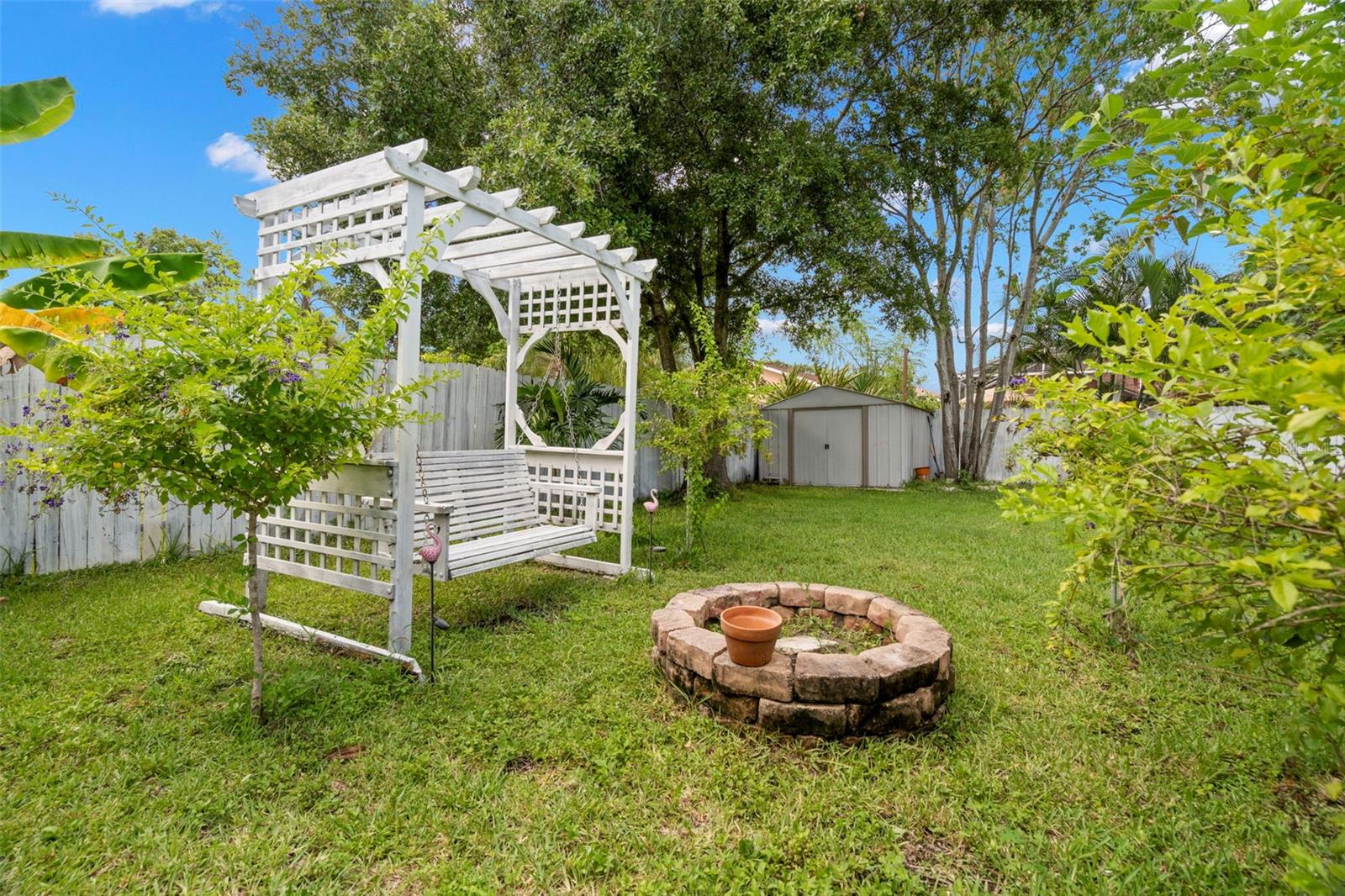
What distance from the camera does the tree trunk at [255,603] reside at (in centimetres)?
242

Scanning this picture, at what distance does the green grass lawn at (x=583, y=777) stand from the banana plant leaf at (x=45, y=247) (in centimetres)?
199

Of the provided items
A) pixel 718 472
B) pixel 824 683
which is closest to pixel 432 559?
pixel 824 683

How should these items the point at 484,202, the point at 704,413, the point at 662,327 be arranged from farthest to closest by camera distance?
the point at 662,327 → the point at 704,413 → the point at 484,202

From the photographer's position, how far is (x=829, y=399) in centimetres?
1206

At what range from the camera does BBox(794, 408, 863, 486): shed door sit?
39.0 ft

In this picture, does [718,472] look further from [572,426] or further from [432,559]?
[432,559]

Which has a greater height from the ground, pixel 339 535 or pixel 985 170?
pixel 985 170

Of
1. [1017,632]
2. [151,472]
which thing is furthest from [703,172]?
[151,472]

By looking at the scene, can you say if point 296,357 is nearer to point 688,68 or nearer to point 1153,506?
point 1153,506

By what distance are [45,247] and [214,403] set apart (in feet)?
7.67

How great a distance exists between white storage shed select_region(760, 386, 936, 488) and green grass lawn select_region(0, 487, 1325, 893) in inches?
331

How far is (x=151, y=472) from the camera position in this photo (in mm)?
2207

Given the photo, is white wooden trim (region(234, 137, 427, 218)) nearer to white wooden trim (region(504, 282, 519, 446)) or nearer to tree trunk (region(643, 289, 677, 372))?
white wooden trim (region(504, 282, 519, 446))

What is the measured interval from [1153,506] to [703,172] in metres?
7.83
